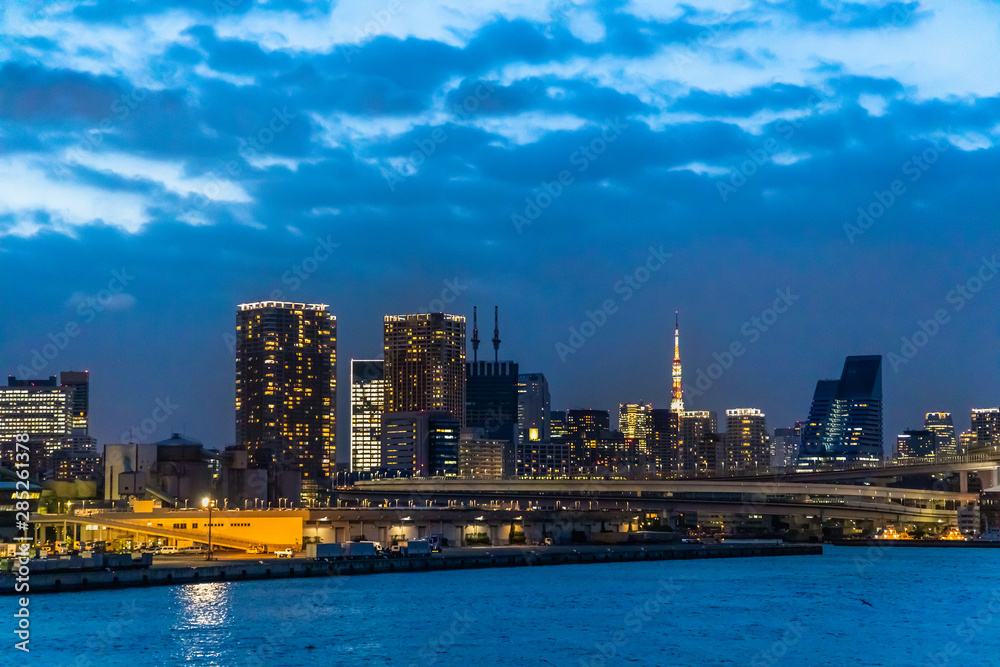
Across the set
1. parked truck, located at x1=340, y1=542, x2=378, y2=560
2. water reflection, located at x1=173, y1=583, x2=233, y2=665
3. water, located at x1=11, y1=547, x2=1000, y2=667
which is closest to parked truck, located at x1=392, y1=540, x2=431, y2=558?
parked truck, located at x1=340, y1=542, x2=378, y2=560

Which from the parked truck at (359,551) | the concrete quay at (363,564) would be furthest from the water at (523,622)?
the parked truck at (359,551)

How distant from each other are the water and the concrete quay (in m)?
1.84

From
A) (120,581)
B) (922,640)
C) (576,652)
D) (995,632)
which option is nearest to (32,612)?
(120,581)

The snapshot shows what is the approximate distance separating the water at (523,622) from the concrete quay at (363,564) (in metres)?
1.84

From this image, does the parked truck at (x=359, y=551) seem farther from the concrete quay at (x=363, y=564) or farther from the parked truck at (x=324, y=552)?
the concrete quay at (x=363, y=564)

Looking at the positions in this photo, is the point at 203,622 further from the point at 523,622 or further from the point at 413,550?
the point at 413,550

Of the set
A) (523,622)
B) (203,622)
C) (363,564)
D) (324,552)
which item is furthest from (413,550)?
(203,622)

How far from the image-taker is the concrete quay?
78700mm

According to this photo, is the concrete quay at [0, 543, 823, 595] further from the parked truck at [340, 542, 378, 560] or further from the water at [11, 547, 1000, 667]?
the water at [11, 547, 1000, 667]

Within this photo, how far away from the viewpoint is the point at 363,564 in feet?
325

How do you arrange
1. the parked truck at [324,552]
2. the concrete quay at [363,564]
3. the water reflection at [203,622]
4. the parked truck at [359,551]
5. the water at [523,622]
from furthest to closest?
A: the parked truck at [359,551]
the parked truck at [324,552]
the concrete quay at [363,564]
the water at [523,622]
the water reflection at [203,622]

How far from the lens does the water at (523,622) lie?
58.6 meters

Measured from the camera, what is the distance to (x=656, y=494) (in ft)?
624

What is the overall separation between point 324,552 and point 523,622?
1295 inches
